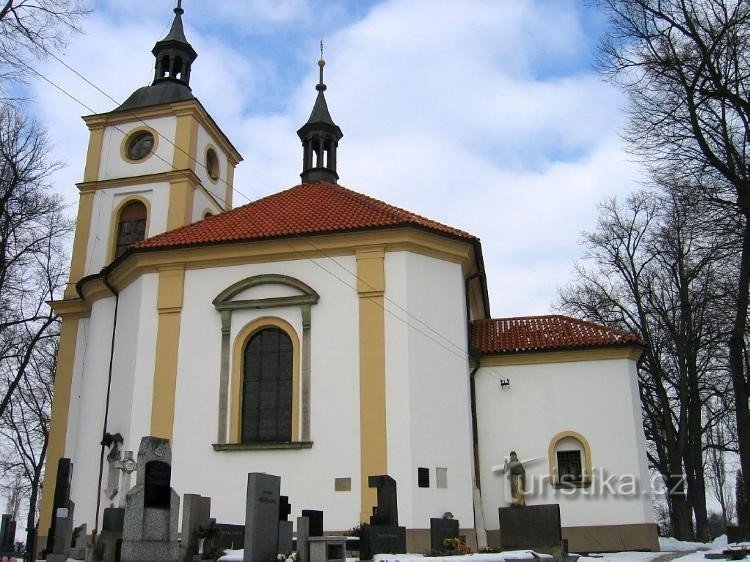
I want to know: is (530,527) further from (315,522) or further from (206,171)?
(206,171)

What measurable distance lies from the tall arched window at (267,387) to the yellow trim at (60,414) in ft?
22.7

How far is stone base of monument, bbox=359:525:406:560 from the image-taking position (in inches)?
528

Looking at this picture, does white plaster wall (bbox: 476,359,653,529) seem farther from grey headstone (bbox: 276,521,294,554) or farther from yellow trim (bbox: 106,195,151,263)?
yellow trim (bbox: 106,195,151,263)

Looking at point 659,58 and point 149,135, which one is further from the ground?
point 149,135

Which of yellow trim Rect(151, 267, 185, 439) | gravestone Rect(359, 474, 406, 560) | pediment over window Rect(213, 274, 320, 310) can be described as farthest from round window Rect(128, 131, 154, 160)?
gravestone Rect(359, 474, 406, 560)

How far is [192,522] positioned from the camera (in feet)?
43.9

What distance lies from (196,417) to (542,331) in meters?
9.46

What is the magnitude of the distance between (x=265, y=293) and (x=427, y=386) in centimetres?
450

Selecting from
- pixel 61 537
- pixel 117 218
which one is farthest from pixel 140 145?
pixel 61 537

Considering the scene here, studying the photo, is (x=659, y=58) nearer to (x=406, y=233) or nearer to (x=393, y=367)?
(x=406, y=233)

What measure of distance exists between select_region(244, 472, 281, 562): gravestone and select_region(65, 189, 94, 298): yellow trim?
1363 centimetres

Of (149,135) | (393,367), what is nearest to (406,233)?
(393,367)

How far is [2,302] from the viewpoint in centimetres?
2180

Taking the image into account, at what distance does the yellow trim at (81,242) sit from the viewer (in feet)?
78.7
